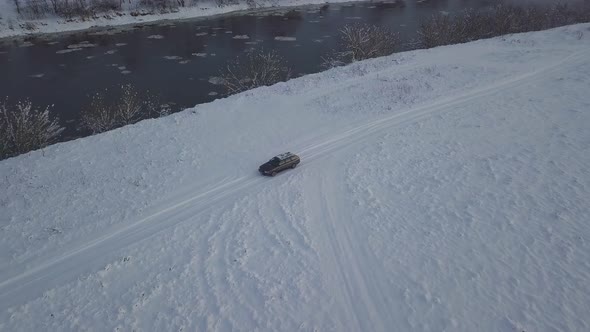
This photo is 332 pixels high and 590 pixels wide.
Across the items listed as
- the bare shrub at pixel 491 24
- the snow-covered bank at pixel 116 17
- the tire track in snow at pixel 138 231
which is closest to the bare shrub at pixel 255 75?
the tire track in snow at pixel 138 231

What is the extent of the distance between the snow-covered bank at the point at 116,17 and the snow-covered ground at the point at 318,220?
42.1m

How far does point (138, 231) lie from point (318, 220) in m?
8.75

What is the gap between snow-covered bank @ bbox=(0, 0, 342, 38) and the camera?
56.2 metres

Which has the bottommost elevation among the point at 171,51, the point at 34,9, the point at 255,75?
the point at 255,75

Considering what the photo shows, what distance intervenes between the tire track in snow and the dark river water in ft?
51.0

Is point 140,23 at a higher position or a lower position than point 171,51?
higher

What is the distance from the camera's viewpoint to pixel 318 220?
19.1 metres

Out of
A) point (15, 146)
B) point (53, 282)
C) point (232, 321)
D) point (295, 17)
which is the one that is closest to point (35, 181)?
point (15, 146)

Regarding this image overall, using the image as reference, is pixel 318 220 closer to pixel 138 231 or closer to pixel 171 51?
pixel 138 231

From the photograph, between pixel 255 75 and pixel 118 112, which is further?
pixel 255 75

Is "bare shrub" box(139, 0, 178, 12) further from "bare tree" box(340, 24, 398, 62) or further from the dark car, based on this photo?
the dark car

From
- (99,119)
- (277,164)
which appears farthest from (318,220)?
(99,119)

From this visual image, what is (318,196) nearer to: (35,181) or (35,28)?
(35,181)

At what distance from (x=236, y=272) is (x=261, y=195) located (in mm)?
5542
